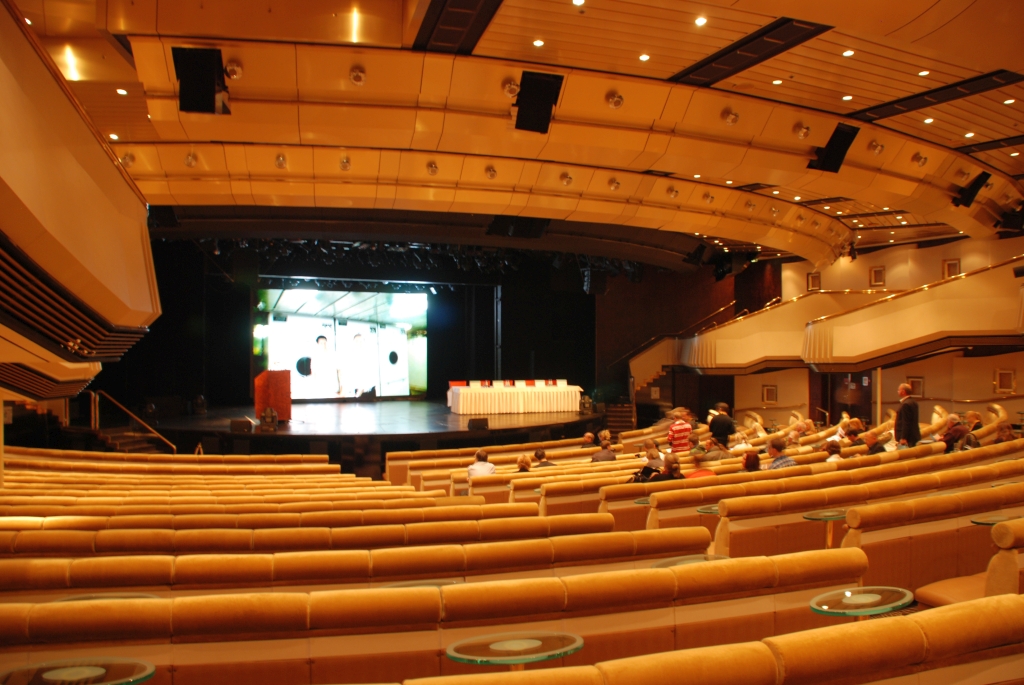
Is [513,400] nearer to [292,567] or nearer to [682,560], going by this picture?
[682,560]

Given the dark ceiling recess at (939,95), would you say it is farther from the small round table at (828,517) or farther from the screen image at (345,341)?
the screen image at (345,341)

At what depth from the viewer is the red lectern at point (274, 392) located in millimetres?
15648

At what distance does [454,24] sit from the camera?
20.7 feet

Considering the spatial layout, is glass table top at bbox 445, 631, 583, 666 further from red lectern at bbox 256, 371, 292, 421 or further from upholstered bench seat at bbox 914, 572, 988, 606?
red lectern at bbox 256, 371, 292, 421

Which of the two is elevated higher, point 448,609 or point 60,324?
point 60,324

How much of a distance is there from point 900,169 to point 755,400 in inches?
518

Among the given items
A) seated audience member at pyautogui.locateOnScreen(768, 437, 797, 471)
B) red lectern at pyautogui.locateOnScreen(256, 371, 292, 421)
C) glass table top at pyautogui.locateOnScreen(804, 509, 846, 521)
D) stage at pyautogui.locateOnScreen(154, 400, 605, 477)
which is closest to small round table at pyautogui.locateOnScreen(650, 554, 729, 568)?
glass table top at pyautogui.locateOnScreen(804, 509, 846, 521)

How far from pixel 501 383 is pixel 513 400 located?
79cm

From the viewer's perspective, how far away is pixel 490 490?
24.2 ft

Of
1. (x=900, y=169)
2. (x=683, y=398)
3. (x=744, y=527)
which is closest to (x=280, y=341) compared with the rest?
(x=683, y=398)

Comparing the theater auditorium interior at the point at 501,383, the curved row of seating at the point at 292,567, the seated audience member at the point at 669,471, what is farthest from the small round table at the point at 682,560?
the seated audience member at the point at 669,471

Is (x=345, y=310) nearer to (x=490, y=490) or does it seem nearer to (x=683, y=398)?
(x=683, y=398)

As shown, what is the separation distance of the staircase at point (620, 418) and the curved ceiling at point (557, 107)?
1030cm

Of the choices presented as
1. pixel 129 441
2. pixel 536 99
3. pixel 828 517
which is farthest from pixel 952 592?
pixel 129 441
